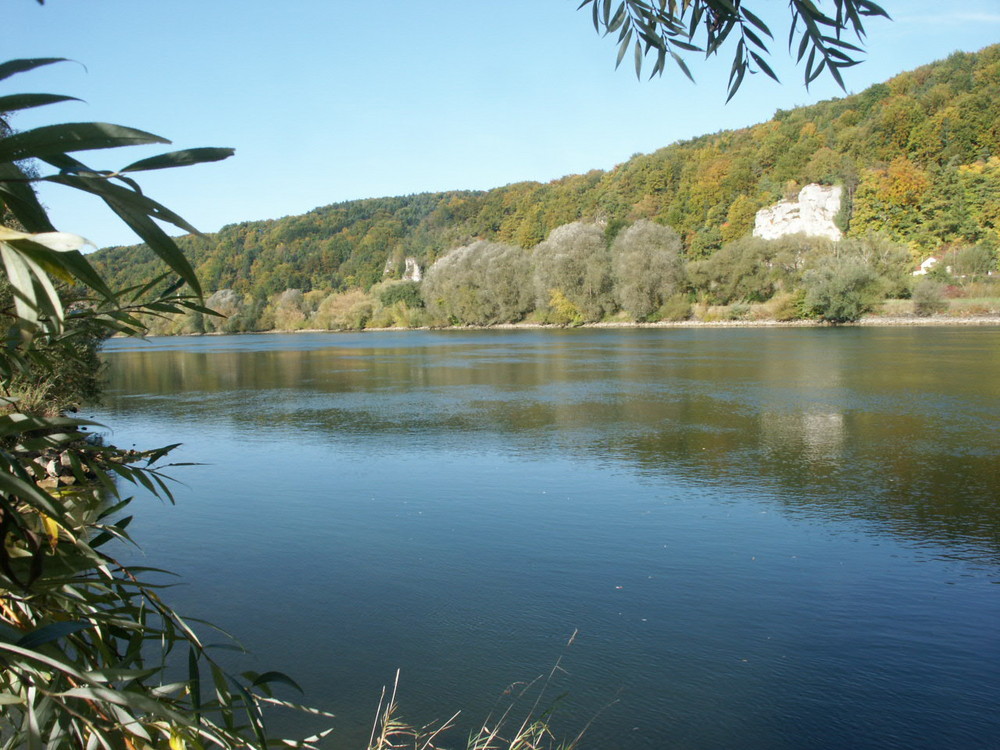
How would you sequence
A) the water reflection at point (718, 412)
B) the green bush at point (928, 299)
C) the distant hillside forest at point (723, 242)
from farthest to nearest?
the distant hillside forest at point (723, 242), the green bush at point (928, 299), the water reflection at point (718, 412)

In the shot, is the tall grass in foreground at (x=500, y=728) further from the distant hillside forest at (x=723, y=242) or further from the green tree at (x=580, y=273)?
the green tree at (x=580, y=273)

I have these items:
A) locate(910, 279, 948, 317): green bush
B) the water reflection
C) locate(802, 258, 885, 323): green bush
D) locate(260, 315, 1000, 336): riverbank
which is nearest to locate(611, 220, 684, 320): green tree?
locate(260, 315, 1000, 336): riverbank

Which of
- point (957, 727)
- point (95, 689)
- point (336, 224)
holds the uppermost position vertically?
point (336, 224)

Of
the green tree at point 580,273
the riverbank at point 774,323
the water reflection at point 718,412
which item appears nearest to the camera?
the water reflection at point 718,412

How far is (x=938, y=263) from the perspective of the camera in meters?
51.2

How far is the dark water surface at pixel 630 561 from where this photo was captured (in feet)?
13.2

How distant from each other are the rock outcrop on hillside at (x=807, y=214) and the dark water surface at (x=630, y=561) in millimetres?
56027

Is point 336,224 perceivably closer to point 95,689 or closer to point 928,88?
point 928,88

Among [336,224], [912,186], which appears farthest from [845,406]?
[336,224]

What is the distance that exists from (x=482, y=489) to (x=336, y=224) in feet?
398

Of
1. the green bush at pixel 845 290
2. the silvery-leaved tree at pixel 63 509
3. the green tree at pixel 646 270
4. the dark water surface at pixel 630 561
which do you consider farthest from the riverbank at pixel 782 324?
the silvery-leaved tree at pixel 63 509

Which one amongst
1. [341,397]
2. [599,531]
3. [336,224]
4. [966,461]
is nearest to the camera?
[599,531]

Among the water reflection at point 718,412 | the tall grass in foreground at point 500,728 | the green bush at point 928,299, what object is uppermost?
the green bush at point 928,299

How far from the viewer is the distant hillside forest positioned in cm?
4938
